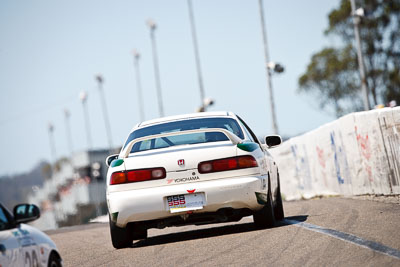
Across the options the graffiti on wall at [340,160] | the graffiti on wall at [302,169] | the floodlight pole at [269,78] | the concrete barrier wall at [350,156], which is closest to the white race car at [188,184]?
the concrete barrier wall at [350,156]

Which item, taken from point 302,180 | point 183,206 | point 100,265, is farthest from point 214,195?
point 302,180

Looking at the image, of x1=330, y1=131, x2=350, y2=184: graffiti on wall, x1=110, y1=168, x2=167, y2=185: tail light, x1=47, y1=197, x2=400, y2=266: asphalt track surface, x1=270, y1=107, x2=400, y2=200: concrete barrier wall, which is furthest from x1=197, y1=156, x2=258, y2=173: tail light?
x1=330, y1=131, x2=350, y2=184: graffiti on wall

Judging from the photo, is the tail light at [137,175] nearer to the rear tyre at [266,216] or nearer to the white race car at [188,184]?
the white race car at [188,184]

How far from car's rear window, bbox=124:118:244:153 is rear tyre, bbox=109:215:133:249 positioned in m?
0.97

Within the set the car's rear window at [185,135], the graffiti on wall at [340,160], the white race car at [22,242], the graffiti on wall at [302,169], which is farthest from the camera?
the graffiti on wall at [302,169]

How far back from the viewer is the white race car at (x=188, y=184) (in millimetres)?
9789

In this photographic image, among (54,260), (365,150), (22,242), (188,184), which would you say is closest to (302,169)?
(365,150)

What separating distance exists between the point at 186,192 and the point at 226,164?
0.57 metres

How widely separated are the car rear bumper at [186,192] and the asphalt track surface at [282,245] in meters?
0.40

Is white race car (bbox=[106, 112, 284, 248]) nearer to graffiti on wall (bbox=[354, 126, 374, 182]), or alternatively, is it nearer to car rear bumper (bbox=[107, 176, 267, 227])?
car rear bumper (bbox=[107, 176, 267, 227])

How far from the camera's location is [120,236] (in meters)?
10.3

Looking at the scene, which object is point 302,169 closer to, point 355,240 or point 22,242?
point 355,240

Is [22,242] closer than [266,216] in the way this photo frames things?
Yes

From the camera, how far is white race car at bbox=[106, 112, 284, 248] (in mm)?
9789
